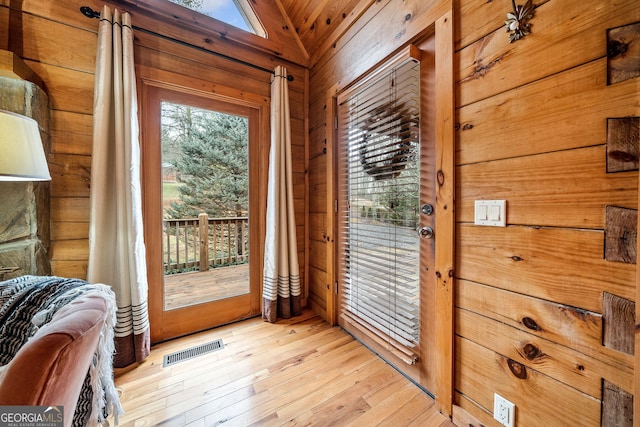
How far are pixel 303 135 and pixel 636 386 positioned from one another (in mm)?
2336

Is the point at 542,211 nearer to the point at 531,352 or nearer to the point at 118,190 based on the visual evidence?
the point at 531,352

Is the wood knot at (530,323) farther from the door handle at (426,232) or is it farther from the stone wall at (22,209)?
the stone wall at (22,209)

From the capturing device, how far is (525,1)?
91cm

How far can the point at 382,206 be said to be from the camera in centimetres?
159

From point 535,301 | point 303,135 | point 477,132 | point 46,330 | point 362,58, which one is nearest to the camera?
point 46,330

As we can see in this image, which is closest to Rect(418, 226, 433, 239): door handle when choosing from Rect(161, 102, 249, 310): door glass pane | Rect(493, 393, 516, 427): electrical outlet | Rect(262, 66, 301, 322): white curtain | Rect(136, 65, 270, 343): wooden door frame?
Rect(493, 393, 516, 427): electrical outlet

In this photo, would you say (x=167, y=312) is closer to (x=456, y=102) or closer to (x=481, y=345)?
(x=481, y=345)

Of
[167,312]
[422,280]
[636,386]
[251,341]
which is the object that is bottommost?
[251,341]

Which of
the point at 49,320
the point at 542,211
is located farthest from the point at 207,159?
the point at 542,211

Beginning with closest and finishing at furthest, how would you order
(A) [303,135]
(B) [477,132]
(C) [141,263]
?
(B) [477,132] < (C) [141,263] < (A) [303,135]

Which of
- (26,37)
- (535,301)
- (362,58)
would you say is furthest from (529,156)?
(26,37)

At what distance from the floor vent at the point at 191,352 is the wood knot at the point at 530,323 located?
1807mm

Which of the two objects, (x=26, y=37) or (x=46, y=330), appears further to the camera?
(x=26, y=37)

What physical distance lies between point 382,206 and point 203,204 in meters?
1.47
